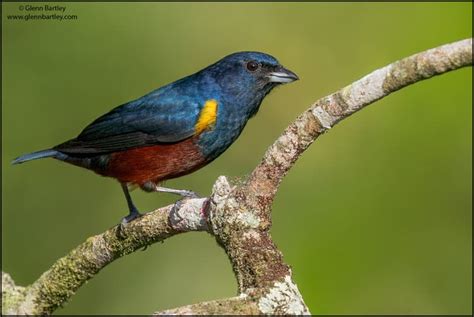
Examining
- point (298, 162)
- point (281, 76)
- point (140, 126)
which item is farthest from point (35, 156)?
point (298, 162)

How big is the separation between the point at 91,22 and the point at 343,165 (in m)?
3.00

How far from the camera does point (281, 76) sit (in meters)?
5.56

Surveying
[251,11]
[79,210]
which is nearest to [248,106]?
[79,210]

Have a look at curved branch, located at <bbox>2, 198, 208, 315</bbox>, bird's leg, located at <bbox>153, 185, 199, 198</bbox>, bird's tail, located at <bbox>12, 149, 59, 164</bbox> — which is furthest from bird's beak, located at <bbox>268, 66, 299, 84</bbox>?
bird's tail, located at <bbox>12, 149, 59, 164</bbox>

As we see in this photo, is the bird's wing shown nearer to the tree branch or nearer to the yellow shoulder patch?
the yellow shoulder patch

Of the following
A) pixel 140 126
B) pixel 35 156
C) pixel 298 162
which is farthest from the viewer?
pixel 298 162

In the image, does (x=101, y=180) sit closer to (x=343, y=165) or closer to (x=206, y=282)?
(x=206, y=282)

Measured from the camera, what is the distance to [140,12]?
27.0 feet

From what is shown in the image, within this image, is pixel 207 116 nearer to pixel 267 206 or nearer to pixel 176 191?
pixel 176 191

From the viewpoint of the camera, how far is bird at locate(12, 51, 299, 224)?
552 cm

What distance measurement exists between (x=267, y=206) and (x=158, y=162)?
7.00 feet

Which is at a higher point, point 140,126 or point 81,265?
point 140,126

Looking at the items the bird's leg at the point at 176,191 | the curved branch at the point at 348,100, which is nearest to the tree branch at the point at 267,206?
the curved branch at the point at 348,100

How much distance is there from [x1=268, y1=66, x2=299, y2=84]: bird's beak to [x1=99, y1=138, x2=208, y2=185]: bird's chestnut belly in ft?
2.21
